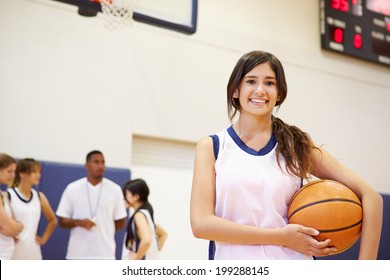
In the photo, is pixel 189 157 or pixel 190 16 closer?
pixel 190 16

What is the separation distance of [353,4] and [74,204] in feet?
14.2

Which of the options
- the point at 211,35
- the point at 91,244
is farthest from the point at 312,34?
the point at 91,244

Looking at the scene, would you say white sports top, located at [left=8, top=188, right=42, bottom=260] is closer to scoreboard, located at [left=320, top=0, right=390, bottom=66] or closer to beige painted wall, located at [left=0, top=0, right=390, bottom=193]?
beige painted wall, located at [left=0, top=0, right=390, bottom=193]

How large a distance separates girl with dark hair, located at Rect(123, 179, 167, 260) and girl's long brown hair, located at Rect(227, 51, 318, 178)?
2.97 m

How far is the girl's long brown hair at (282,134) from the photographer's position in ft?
5.44

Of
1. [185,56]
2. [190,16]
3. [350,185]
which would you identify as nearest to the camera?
[350,185]

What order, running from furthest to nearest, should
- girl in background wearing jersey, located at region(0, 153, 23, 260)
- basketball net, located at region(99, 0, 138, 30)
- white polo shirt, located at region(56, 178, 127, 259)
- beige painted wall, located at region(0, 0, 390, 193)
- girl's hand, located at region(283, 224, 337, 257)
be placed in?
beige painted wall, located at region(0, 0, 390, 193) → white polo shirt, located at region(56, 178, 127, 259) → basketball net, located at region(99, 0, 138, 30) → girl in background wearing jersey, located at region(0, 153, 23, 260) → girl's hand, located at region(283, 224, 337, 257)

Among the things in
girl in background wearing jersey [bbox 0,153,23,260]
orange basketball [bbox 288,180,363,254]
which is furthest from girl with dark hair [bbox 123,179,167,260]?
orange basketball [bbox 288,180,363,254]

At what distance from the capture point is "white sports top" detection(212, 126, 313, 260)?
1577mm

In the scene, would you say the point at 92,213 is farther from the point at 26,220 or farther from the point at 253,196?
the point at 253,196

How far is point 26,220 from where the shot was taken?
451 centimetres

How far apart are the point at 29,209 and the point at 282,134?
331 centimetres

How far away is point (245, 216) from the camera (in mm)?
1587
